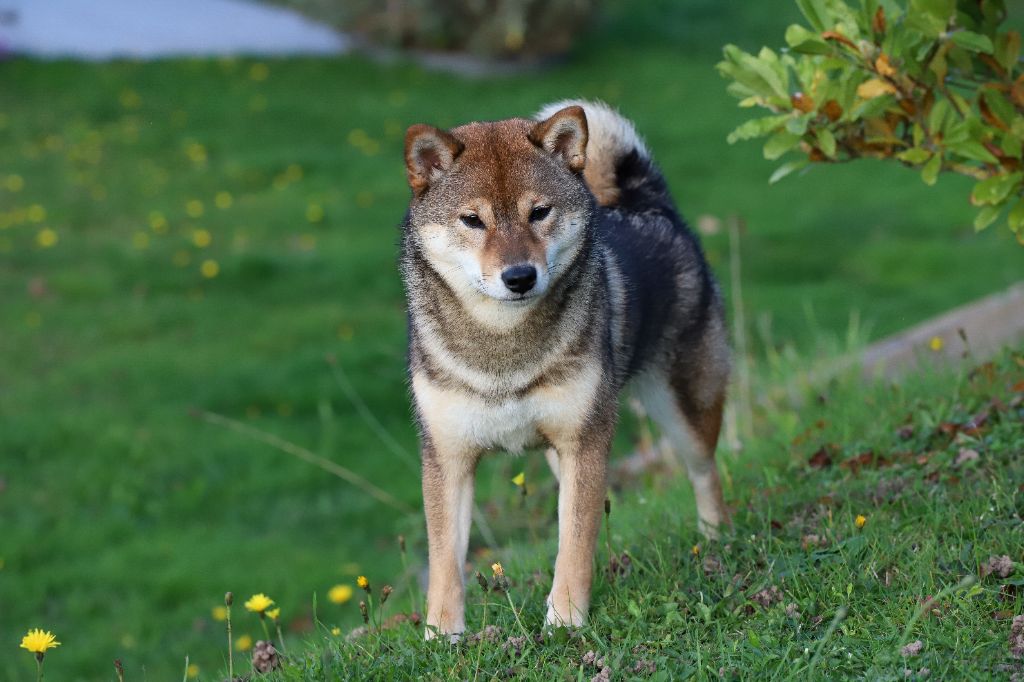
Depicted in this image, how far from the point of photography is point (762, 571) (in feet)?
12.6

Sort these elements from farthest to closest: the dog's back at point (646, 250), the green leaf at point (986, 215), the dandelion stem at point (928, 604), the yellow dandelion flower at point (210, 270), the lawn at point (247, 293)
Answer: the yellow dandelion flower at point (210, 270)
the lawn at point (247, 293)
the dog's back at point (646, 250)
the green leaf at point (986, 215)
the dandelion stem at point (928, 604)

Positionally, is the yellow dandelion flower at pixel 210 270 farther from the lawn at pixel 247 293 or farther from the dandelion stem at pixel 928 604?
the dandelion stem at pixel 928 604

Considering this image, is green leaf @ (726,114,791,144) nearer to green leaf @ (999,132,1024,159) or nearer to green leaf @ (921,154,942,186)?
green leaf @ (921,154,942,186)

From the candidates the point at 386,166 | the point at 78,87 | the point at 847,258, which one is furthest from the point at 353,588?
the point at 78,87

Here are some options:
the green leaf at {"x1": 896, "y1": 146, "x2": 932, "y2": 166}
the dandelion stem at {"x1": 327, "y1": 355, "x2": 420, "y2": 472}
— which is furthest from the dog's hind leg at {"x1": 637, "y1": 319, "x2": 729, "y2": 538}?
the dandelion stem at {"x1": 327, "y1": 355, "x2": 420, "y2": 472}

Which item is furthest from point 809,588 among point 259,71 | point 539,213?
point 259,71

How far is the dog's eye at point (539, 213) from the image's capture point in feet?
12.6

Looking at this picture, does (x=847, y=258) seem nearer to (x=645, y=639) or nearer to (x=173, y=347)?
(x=173, y=347)

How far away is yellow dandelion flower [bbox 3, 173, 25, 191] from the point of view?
11805mm

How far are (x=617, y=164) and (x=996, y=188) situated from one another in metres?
1.43

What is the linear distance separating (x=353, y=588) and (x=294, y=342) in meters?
3.02

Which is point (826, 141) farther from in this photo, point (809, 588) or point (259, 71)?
point (259, 71)

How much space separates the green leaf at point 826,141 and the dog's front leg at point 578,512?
4.13 feet

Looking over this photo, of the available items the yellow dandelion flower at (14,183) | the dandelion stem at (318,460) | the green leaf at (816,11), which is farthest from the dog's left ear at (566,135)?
the yellow dandelion flower at (14,183)
